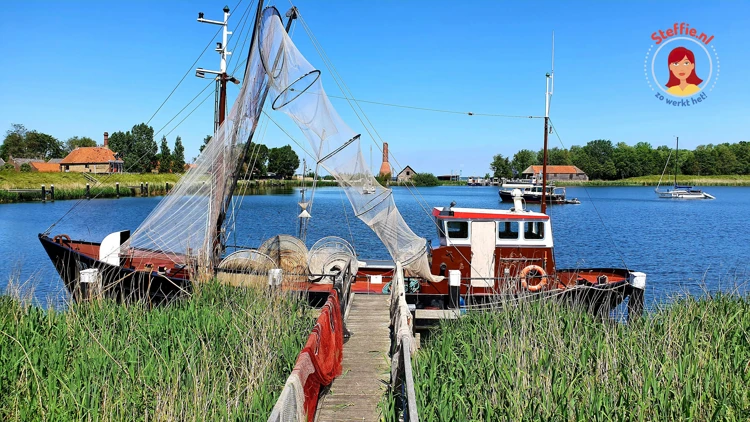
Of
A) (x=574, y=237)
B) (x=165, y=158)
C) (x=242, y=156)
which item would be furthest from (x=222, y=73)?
(x=165, y=158)

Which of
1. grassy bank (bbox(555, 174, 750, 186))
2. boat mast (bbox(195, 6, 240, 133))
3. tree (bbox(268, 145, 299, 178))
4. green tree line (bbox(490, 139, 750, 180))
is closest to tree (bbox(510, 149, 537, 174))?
green tree line (bbox(490, 139, 750, 180))

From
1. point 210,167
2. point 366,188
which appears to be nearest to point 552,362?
point 366,188

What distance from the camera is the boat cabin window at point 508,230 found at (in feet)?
44.4

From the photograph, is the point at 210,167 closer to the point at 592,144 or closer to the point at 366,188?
the point at 366,188

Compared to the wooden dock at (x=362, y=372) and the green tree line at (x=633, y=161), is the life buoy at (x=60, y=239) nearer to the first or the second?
→ the wooden dock at (x=362, y=372)

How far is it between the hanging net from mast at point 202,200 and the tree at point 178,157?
92.7 meters

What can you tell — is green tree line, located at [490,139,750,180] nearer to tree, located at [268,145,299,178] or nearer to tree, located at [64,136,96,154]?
tree, located at [268,145,299,178]

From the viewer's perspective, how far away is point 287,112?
11.9 meters

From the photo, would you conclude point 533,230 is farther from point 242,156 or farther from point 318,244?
point 242,156

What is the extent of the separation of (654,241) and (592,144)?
15788 centimetres

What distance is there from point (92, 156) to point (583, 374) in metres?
114

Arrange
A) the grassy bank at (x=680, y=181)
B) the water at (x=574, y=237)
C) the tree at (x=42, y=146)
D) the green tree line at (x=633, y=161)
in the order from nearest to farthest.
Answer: the water at (x=574, y=237), the tree at (x=42, y=146), the grassy bank at (x=680, y=181), the green tree line at (x=633, y=161)

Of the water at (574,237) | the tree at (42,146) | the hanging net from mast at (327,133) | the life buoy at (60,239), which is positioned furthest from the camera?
the tree at (42,146)

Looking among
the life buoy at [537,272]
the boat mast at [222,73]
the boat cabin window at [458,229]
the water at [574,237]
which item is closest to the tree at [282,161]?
the water at [574,237]
